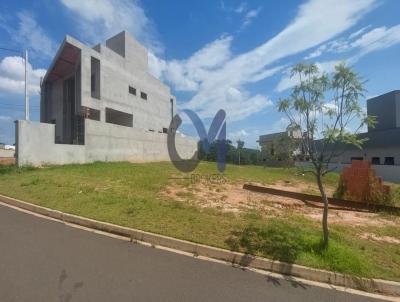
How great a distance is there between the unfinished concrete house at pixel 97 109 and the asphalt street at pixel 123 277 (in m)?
13.7

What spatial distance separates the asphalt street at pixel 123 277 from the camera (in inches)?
137

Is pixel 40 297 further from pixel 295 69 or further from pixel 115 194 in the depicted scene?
pixel 115 194

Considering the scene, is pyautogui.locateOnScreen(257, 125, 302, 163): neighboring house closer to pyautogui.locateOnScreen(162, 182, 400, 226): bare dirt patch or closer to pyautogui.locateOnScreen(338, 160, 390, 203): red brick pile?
pyautogui.locateOnScreen(162, 182, 400, 226): bare dirt patch

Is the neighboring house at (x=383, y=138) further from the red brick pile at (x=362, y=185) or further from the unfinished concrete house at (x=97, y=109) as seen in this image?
the unfinished concrete house at (x=97, y=109)

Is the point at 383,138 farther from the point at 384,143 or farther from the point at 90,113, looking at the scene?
the point at 90,113

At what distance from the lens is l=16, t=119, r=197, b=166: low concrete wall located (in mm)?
16273

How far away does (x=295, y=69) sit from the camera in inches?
205

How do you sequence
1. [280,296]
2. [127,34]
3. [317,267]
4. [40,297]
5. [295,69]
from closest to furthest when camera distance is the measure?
[40,297], [280,296], [317,267], [295,69], [127,34]

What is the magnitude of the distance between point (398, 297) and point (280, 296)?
1706 millimetres

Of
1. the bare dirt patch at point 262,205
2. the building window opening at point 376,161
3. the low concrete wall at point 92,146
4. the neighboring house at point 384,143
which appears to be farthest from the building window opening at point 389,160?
the low concrete wall at point 92,146

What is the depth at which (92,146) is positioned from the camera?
20.8 meters

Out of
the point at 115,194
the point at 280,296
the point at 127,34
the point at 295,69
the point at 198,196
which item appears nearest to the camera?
the point at 280,296

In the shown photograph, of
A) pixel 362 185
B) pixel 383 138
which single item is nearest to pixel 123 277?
pixel 362 185

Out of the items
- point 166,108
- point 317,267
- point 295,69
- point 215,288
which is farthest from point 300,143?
point 166,108
